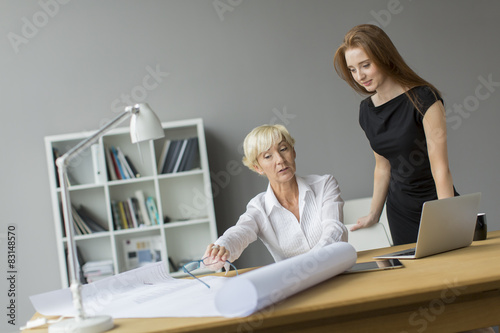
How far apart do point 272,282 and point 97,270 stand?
2826 millimetres

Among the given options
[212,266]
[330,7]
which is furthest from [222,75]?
[212,266]

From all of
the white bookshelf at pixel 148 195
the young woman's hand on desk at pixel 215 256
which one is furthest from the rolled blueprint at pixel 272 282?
the white bookshelf at pixel 148 195

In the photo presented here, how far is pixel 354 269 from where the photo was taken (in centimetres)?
151

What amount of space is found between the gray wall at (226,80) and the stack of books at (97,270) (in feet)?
1.28

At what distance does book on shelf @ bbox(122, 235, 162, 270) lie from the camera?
380 cm

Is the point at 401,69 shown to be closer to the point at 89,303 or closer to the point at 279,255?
the point at 279,255

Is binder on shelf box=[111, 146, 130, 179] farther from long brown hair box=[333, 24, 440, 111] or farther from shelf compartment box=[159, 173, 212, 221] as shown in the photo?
long brown hair box=[333, 24, 440, 111]

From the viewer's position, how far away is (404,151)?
7.38ft

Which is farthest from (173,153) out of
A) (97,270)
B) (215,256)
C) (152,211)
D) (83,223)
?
(215,256)

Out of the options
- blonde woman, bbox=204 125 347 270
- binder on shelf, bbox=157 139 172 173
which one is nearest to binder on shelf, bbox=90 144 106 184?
binder on shelf, bbox=157 139 172 173

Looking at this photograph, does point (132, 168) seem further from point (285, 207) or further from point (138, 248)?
point (285, 207)

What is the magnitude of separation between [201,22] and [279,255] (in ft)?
8.21

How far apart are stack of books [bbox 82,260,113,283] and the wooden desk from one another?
252 centimetres

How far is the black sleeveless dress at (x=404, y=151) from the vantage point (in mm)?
2172
